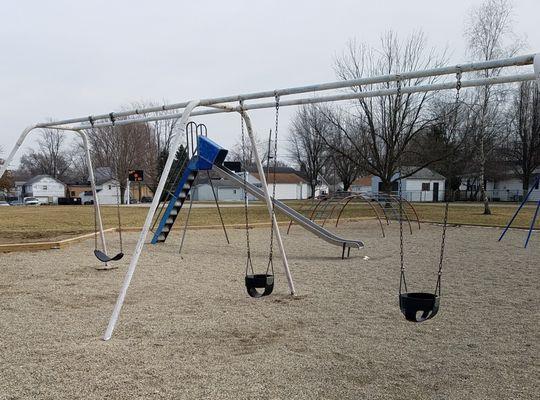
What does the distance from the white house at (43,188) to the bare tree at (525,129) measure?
59.3 m

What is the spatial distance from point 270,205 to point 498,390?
366 centimetres

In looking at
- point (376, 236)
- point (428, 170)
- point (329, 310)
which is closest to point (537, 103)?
point (428, 170)

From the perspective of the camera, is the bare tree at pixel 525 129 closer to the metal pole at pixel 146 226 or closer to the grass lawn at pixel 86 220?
the grass lawn at pixel 86 220

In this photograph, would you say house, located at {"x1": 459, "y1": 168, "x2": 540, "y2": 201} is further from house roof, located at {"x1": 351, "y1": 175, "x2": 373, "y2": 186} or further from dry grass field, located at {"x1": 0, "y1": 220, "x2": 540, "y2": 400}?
dry grass field, located at {"x1": 0, "y1": 220, "x2": 540, "y2": 400}

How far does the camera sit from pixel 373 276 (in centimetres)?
776

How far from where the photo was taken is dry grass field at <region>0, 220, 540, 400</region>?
334 centimetres

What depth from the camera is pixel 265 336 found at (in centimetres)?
452


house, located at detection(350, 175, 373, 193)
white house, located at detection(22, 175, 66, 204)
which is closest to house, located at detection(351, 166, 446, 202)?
house, located at detection(350, 175, 373, 193)

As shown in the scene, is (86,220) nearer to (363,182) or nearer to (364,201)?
(364,201)

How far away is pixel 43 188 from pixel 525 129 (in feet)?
208

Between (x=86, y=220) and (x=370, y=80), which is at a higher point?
(x=370, y=80)

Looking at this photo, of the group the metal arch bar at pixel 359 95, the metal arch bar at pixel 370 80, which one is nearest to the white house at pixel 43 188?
the metal arch bar at pixel 359 95

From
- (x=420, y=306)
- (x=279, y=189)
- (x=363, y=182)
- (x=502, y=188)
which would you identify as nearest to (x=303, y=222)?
(x=420, y=306)

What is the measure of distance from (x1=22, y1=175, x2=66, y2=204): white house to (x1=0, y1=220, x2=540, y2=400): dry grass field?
66.9m
